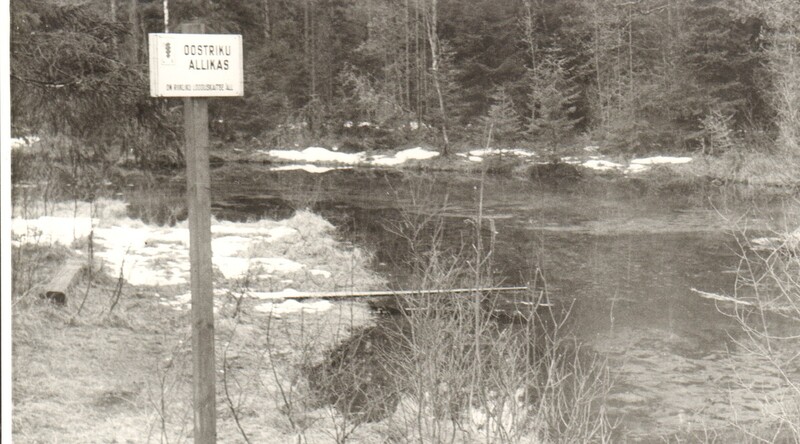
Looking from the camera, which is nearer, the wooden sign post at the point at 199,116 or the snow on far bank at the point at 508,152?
the wooden sign post at the point at 199,116

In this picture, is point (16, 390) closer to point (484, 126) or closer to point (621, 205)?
point (621, 205)

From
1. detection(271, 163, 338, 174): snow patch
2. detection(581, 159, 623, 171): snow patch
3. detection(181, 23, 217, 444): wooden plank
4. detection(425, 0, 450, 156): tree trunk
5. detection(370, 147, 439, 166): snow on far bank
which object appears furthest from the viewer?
detection(425, 0, 450, 156): tree trunk

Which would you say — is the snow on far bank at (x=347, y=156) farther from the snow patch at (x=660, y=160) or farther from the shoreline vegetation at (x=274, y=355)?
the shoreline vegetation at (x=274, y=355)

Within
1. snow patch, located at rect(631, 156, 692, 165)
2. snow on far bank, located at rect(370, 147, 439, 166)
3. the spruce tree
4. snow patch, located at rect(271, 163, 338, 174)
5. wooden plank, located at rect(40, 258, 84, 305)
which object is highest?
the spruce tree

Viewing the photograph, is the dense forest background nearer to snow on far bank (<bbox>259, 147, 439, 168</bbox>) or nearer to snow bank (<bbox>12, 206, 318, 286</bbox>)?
snow on far bank (<bbox>259, 147, 439, 168</bbox>)

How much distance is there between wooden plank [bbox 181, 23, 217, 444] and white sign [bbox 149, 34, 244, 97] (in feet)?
0.36

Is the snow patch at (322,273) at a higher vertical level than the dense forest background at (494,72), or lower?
lower

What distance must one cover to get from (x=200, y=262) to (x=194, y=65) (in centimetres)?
79

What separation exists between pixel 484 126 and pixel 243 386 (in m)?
26.1

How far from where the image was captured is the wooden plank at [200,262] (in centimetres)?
382

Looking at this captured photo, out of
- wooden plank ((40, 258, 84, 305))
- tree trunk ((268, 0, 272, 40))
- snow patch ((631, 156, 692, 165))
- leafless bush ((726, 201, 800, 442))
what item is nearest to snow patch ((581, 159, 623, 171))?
snow patch ((631, 156, 692, 165))

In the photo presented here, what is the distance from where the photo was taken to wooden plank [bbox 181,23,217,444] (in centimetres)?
382

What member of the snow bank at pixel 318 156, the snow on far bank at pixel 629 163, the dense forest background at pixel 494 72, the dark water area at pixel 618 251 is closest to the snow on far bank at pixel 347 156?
the snow bank at pixel 318 156

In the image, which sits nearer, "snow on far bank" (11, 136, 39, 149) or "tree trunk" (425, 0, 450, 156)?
"snow on far bank" (11, 136, 39, 149)
